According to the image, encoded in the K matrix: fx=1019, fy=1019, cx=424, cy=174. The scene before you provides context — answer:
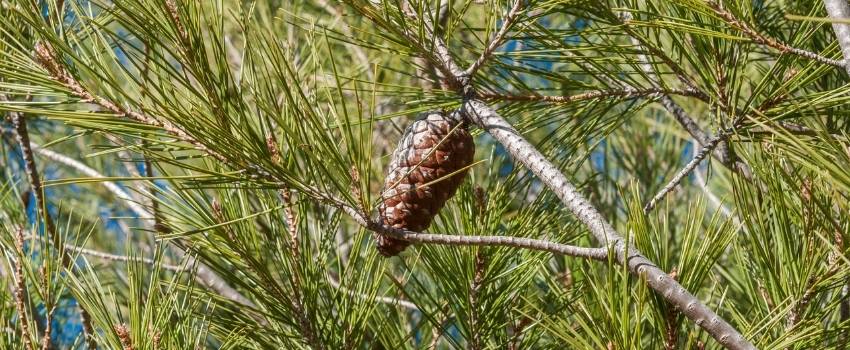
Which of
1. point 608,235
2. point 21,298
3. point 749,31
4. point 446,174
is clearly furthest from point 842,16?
point 21,298

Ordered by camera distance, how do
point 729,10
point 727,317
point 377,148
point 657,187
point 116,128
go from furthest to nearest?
point 377,148
point 657,187
point 727,317
point 729,10
point 116,128

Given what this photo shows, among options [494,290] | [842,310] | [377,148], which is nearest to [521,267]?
[494,290]

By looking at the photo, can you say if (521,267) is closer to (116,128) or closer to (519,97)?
(519,97)

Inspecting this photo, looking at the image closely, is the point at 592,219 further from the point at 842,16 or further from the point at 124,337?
the point at 124,337

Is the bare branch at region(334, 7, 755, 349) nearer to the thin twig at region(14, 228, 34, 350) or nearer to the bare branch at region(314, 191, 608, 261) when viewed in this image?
the bare branch at region(314, 191, 608, 261)

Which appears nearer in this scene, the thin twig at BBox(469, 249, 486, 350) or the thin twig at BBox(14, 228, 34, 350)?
the thin twig at BBox(14, 228, 34, 350)

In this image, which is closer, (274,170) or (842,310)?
(274,170)

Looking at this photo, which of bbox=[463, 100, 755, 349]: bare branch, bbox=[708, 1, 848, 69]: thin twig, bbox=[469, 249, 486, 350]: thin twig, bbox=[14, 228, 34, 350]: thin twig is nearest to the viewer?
bbox=[463, 100, 755, 349]: bare branch

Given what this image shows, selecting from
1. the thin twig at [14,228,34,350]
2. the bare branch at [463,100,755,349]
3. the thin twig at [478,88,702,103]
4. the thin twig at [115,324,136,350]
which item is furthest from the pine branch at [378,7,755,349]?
the thin twig at [14,228,34,350]
